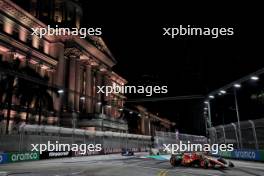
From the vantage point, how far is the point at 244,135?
2716 centimetres

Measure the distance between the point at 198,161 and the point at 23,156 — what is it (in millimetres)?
18862

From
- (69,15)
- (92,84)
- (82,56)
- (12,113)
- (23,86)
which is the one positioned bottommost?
(12,113)

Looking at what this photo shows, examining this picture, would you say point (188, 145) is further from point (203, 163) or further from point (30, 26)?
point (30, 26)

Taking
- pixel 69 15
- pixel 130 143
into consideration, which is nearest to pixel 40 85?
pixel 130 143

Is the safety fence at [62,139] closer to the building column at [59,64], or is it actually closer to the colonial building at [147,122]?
the building column at [59,64]

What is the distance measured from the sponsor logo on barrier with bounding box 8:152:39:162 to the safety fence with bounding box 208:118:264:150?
71.6 ft

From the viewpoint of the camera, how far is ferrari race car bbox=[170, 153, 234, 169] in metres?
19.2

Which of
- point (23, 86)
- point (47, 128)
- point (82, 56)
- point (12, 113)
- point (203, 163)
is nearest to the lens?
point (203, 163)

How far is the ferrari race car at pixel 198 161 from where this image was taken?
19234mm

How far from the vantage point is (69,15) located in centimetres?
9150

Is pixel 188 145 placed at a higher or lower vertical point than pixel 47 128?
lower

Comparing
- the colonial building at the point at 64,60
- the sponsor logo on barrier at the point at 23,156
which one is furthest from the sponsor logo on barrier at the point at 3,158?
the colonial building at the point at 64,60

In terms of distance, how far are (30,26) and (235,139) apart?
49.3 meters

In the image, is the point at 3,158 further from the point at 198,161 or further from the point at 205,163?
the point at 205,163
